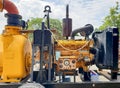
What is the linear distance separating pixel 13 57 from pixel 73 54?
1042 mm

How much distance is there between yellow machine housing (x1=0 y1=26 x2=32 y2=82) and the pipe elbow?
0.32 meters

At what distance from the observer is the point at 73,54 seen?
397cm

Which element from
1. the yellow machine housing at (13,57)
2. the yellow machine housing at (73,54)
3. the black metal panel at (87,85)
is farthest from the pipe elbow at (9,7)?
the black metal panel at (87,85)

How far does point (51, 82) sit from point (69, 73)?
0.46m

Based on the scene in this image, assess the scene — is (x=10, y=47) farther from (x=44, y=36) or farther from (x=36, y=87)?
(x=36, y=87)

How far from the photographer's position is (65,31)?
4.66 m

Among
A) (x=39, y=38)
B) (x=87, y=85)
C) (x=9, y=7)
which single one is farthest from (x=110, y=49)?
(x=9, y=7)

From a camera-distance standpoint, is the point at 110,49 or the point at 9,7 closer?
the point at 110,49

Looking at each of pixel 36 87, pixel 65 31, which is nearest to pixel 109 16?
pixel 65 31

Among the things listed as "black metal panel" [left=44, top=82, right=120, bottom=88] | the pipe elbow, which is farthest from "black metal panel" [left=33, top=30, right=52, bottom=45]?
the pipe elbow

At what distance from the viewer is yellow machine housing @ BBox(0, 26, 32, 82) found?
3.65m

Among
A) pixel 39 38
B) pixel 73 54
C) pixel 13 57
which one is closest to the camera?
pixel 39 38

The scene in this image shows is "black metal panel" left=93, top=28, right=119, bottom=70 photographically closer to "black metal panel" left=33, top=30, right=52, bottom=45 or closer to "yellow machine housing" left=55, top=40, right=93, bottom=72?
"yellow machine housing" left=55, top=40, right=93, bottom=72

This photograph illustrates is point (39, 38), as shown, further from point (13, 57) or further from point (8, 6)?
point (8, 6)
